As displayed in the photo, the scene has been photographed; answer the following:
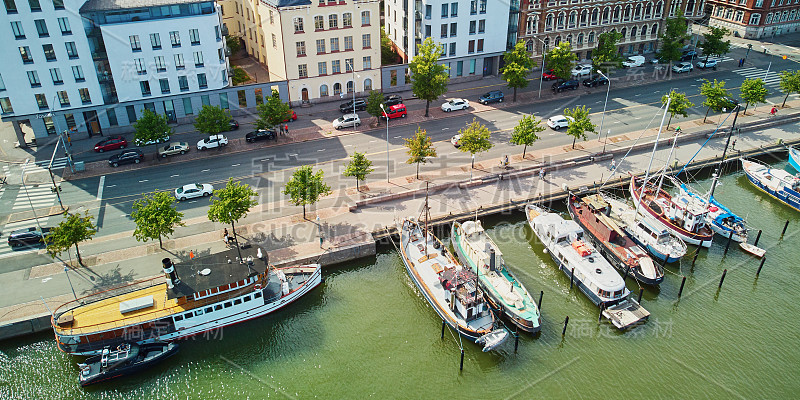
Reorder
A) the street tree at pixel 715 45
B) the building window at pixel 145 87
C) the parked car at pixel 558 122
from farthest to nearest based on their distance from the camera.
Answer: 1. the street tree at pixel 715 45
2. the parked car at pixel 558 122
3. the building window at pixel 145 87

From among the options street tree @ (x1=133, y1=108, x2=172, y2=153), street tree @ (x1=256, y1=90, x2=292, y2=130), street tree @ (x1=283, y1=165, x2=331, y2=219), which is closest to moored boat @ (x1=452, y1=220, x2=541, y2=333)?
street tree @ (x1=283, y1=165, x2=331, y2=219)

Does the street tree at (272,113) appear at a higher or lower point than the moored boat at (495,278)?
higher

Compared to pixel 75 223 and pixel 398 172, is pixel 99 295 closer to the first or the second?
pixel 75 223

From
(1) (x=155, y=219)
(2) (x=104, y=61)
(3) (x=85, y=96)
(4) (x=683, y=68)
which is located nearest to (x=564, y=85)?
(4) (x=683, y=68)

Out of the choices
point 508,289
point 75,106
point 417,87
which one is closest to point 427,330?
point 508,289

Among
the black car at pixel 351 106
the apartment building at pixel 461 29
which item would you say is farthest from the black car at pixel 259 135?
the apartment building at pixel 461 29

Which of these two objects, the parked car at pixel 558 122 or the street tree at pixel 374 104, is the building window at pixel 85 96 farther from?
the parked car at pixel 558 122

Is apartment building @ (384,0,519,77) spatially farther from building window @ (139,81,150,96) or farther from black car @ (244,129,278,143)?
building window @ (139,81,150,96)
